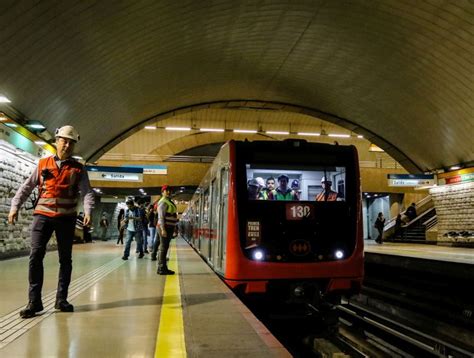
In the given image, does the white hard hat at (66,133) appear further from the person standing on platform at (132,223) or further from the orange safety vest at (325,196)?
the person standing on platform at (132,223)

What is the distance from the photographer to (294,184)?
628 cm

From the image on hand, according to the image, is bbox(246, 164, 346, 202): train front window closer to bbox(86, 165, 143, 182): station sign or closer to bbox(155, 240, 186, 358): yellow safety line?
bbox(155, 240, 186, 358): yellow safety line

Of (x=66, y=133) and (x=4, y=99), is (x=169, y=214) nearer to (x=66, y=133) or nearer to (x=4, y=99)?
(x=66, y=133)

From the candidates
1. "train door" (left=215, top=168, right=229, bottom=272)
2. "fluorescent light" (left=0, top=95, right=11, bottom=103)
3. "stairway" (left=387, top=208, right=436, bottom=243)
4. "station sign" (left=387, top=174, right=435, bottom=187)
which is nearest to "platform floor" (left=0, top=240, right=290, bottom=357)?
"train door" (left=215, top=168, right=229, bottom=272)

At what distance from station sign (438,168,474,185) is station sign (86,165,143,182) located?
1393cm

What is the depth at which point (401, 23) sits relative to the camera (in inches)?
471

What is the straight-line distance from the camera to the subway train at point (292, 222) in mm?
5883

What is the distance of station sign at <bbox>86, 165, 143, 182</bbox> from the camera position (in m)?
17.4

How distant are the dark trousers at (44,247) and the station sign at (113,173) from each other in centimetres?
1343

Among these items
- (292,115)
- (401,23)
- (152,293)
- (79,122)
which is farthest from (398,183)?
(152,293)

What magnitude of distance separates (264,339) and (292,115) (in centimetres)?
2836

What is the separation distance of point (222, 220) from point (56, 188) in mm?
2898

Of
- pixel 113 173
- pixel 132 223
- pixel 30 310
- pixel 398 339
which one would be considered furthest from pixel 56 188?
pixel 113 173

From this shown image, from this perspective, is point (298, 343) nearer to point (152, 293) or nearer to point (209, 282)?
point (209, 282)
